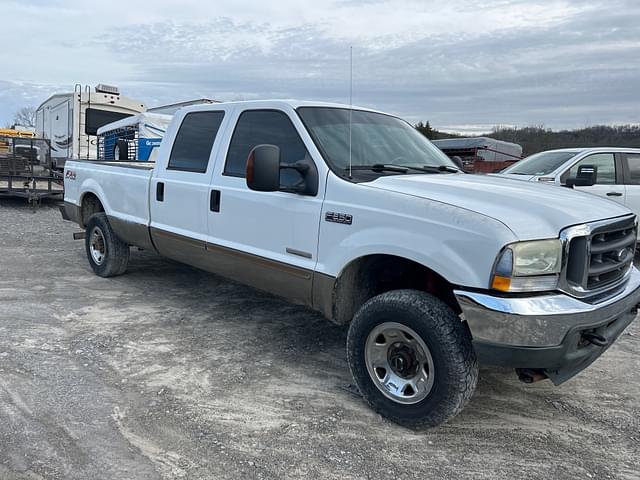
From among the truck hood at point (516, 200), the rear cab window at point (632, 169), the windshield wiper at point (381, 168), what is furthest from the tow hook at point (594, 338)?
the rear cab window at point (632, 169)

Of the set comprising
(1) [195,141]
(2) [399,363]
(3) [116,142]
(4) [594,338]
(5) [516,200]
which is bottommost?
(2) [399,363]

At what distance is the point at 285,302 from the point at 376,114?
221 centimetres

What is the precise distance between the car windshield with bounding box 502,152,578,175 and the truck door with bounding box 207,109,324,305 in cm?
523

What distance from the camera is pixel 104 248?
6.63 metres

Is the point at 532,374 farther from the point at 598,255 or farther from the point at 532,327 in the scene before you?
the point at 598,255

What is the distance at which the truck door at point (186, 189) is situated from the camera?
4.79 m

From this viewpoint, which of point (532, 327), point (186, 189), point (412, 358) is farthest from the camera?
point (186, 189)

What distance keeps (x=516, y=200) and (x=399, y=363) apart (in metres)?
1.18

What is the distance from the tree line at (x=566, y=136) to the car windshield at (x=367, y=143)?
8.44m

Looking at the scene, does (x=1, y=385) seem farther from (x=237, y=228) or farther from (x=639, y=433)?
(x=639, y=433)

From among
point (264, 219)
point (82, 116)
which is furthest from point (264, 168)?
point (82, 116)

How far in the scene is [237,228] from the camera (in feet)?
14.5

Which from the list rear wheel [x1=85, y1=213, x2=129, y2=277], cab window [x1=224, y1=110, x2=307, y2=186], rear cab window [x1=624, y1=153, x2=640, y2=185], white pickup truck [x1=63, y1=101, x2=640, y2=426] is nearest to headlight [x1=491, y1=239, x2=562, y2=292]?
white pickup truck [x1=63, y1=101, x2=640, y2=426]

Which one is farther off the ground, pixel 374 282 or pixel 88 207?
pixel 88 207
